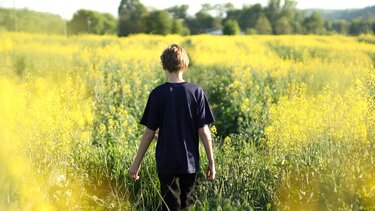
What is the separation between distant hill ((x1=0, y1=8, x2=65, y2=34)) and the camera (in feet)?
27.1

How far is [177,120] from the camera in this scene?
351cm

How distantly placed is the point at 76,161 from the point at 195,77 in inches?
337

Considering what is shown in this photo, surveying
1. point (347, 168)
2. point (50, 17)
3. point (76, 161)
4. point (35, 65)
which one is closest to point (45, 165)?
point (76, 161)

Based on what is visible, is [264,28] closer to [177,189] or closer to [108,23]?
[108,23]

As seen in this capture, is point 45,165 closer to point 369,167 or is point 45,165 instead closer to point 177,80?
point 177,80

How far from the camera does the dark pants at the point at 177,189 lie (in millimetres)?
3561

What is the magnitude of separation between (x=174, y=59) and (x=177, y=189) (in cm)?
90

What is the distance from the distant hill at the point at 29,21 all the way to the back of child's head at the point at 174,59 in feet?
17.1

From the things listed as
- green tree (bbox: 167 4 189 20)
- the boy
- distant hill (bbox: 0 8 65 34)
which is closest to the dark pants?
the boy

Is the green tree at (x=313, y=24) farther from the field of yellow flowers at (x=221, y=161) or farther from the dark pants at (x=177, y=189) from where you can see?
the dark pants at (x=177, y=189)

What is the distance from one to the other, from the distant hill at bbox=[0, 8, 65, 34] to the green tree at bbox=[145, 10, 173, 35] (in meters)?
28.2

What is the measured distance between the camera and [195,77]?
42.6ft

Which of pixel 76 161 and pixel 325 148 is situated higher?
pixel 325 148

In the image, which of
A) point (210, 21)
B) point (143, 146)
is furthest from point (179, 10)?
point (143, 146)
